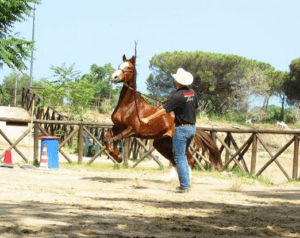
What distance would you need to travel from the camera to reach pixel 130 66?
1245 cm

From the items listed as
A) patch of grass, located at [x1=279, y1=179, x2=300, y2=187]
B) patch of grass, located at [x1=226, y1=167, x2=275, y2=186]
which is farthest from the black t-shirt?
patch of grass, located at [x1=279, y1=179, x2=300, y2=187]

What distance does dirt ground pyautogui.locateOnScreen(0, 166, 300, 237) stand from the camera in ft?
21.0

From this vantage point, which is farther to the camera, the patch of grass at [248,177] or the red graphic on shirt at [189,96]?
the patch of grass at [248,177]

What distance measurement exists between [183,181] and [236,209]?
2025 millimetres

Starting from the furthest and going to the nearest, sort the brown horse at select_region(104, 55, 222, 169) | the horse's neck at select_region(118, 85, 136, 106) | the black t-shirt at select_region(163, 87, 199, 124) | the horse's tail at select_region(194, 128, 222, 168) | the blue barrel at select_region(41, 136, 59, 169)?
the blue barrel at select_region(41, 136, 59, 169), the horse's tail at select_region(194, 128, 222, 168), the horse's neck at select_region(118, 85, 136, 106), the brown horse at select_region(104, 55, 222, 169), the black t-shirt at select_region(163, 87, 199, 124)

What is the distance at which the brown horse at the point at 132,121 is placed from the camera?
40.2ft

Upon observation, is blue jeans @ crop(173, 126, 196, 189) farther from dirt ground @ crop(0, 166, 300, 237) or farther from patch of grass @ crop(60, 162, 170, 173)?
patch of grass @ crop(60, 162, 170, 173)

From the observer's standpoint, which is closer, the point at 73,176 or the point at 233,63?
the point at 73,176

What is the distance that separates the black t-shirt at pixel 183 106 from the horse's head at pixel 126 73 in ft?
6.16

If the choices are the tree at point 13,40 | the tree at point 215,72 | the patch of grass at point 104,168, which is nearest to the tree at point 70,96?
the tree at point 13,40

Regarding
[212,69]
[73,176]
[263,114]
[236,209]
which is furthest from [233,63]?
[236,209]

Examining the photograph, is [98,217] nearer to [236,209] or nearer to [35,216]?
[35,216]

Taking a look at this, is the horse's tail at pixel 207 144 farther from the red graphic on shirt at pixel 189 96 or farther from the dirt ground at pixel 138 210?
the red graphic on shirt at pixel 189 96

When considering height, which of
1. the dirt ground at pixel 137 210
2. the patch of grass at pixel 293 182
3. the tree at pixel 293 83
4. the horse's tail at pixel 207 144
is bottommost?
the patch of grass at pixel 293 182
